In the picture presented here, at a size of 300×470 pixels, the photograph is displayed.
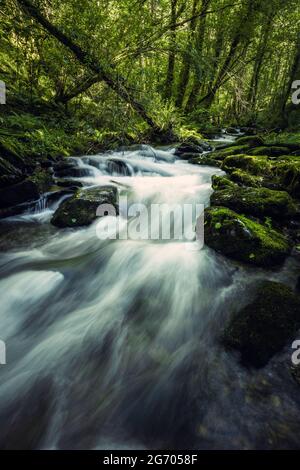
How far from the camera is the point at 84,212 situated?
5660 mm

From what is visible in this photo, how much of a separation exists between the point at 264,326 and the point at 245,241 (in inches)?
61.3

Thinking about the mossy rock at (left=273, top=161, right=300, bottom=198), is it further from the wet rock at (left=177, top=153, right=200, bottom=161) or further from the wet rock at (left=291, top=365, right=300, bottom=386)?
the wet rock at (left=177, top=153, right=200, bottom=161)

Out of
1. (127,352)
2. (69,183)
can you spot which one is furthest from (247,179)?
(127,352)

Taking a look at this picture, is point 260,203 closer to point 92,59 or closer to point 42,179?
point 42,179

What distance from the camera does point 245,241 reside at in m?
4.18

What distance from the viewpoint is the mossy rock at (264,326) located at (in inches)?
109

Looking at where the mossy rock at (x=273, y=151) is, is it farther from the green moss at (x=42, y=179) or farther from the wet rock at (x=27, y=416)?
the wet rock at (x=27, y=416)

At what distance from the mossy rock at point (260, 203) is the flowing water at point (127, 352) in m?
1.09

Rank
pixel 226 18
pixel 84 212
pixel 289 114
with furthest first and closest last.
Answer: pixel 226 18, pixel 289 114, pixel 84 212

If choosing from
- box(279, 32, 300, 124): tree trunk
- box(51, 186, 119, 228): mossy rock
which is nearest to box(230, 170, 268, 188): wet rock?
box(51, 186, 119, 228): mossy rock

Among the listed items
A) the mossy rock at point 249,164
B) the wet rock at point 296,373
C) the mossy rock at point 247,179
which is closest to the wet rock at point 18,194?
the mossy rock at point 247,179

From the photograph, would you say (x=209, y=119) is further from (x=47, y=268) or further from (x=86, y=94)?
(x=47, y=268)

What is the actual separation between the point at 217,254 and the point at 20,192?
13.4 ft

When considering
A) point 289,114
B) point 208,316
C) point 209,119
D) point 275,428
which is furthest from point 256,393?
point 209,119
